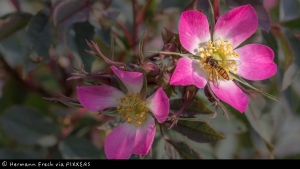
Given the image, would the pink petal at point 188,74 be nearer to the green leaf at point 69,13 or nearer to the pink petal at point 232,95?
the pink petal at point 232,95

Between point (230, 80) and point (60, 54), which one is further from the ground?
point (230, 80)

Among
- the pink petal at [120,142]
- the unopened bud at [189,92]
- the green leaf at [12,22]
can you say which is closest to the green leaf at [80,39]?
the green leaf at [12,22]

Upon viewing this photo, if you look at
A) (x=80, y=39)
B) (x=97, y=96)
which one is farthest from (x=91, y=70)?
(x=97, y=96)

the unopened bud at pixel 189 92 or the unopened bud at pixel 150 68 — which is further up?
the unopened bud at pixel 150 68

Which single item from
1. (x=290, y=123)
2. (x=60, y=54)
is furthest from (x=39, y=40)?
(x=290, y=123)

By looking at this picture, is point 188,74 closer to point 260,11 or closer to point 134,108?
point 134,108
